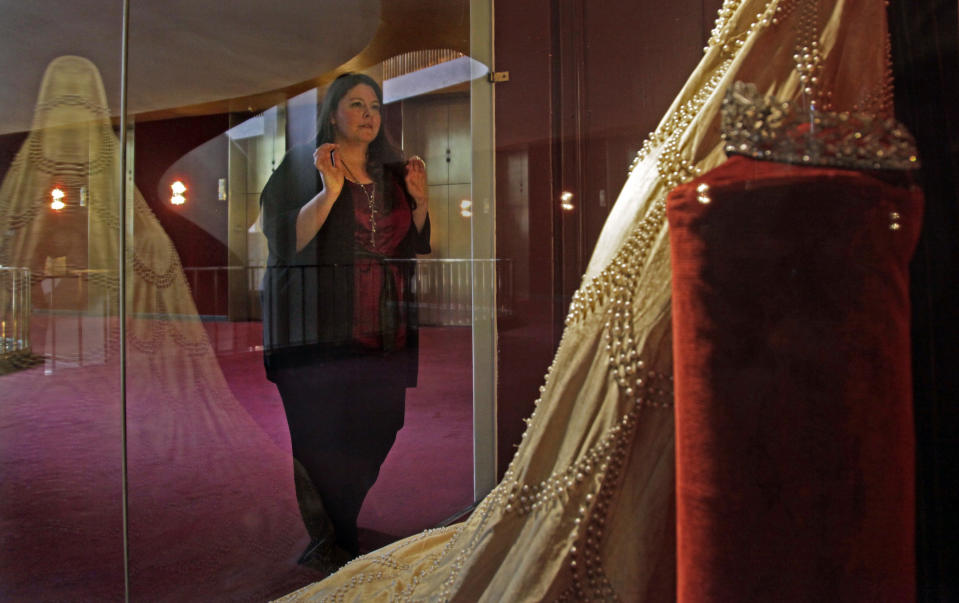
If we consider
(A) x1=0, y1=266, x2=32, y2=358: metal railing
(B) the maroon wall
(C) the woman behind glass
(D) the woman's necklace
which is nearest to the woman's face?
(C) the woman behind glass

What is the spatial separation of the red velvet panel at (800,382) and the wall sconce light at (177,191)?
891 mm

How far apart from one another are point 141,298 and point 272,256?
0.27 metres

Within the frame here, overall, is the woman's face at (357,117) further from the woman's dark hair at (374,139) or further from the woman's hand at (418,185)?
the woman's hand at (418,185)

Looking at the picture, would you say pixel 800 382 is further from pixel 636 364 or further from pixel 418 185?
pixel 418 185

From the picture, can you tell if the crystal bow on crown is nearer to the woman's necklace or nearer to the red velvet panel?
the red velvet panel

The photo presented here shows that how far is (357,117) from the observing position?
4.90ft

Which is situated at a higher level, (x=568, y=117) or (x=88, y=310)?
(x=568, y=117)

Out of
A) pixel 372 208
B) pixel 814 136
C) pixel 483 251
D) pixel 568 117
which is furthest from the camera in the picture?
pixel 372 208

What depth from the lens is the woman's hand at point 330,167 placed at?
1438 millimetres

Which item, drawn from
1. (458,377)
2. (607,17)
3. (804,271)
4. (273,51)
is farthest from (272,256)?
(804,271)

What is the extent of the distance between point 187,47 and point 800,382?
1144mm

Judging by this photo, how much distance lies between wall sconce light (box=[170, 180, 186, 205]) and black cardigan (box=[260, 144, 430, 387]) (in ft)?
0.62

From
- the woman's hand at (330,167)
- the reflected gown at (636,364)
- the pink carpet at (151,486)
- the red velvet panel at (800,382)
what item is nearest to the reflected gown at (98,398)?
the pink carpet at (151,486)

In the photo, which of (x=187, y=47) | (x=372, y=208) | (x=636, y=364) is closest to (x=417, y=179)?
(x=372, y=208)
